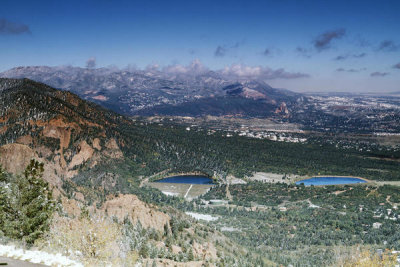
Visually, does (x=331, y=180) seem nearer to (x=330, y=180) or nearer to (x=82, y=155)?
(x=330, y=180)

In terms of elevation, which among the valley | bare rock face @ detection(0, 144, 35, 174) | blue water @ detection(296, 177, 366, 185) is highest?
bare rock face @ detection(0, 144, 35, 174)

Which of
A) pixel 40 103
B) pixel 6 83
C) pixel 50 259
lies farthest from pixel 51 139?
pixel 50 259

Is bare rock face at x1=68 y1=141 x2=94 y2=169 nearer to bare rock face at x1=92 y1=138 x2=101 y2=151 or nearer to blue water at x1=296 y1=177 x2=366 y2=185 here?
bare rock face at x1=92 y1=138 x2=101 y2=151

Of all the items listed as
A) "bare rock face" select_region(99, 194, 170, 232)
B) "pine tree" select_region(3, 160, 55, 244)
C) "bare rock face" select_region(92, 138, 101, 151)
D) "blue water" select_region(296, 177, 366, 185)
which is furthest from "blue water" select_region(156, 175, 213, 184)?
"pine tree" select_region(3, 160, 55, 244)

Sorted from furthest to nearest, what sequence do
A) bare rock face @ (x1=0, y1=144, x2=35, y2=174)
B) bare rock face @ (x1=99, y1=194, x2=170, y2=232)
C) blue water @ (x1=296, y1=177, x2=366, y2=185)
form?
blue water @ (x1=296, y1=177, x2=366, y2=185)
bare rock face @ (x1=0, y1=144, x2=35, y2=174)
bare rock face @ (x1=99, y1=194, x2=170, y2=232)

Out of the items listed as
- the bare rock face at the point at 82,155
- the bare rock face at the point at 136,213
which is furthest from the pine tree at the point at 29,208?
the bare rock face at the point at 82,155

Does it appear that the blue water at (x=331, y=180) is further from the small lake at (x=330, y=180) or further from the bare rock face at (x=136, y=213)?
the bare rock face at (x=136, y=213)
